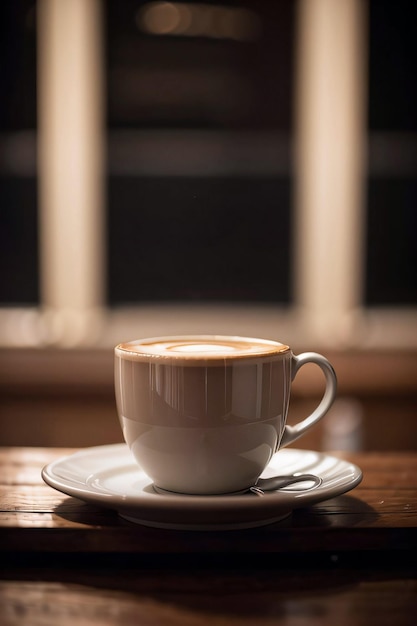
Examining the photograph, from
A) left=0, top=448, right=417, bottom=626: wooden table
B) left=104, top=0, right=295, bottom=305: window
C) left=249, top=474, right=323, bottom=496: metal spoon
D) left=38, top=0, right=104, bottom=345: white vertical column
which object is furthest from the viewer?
left=104, top=0, right=295, bottom=305: window

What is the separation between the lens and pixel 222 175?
8.27ft

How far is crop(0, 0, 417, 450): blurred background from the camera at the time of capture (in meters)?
2.37

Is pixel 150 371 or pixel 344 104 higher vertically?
pixel 344 104

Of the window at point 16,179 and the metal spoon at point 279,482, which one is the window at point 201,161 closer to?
the window at point 16,179

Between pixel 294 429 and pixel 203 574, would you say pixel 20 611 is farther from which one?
pixel 294 429

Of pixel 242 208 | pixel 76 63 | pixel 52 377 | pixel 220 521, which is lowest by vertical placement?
pixel 52 377

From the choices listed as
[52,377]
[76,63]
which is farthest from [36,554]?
[76,63]

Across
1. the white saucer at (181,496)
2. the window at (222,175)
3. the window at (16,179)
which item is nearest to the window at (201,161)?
the window at (222,175)

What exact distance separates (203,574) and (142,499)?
2.8 inches

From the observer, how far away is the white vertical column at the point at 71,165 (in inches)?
92.0

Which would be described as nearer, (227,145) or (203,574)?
(203,574)

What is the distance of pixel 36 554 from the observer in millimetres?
605

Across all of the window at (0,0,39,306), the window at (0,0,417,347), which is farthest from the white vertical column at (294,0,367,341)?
the window at (0,0,39,306)

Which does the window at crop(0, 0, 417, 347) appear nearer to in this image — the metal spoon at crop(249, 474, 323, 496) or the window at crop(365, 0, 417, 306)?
the window at crop(365, 0, 417, 306)
